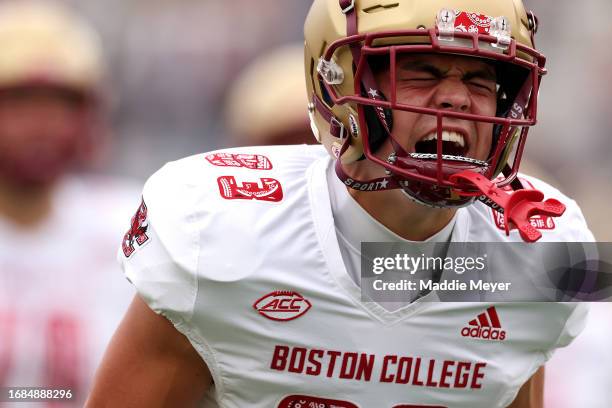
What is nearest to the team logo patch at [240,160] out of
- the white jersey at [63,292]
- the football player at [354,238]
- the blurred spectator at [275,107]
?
the football player at [354,238]

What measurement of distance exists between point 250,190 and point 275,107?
259cm

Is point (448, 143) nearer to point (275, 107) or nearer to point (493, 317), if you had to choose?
point (493, 317)

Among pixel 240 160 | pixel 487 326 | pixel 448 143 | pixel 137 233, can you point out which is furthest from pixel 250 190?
pixel 487 326

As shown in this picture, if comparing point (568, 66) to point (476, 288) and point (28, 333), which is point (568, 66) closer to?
point (28, 333)

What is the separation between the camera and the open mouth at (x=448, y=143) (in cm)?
261

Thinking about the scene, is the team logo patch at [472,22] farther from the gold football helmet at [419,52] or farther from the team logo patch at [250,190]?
the team logo patch at [250,190]

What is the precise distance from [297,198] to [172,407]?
458 millimetres

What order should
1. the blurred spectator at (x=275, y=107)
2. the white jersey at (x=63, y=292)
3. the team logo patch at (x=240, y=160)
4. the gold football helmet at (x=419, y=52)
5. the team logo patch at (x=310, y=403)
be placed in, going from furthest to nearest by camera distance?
1. the blurred spectator at (x=275, y=107)
2. the white jersey at (x=63, y=292)
3. the team logo patch at (x=240, y=160)
4. the team logo patch at (x=310, y=403)
5. the gold football helmet at (x=419, y=52)

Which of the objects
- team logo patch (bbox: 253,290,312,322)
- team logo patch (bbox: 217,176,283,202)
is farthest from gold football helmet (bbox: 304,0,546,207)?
team logo patch (bbox: 253,290,312,322)

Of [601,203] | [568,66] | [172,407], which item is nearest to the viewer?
[172,407]

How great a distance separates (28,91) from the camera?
488cm

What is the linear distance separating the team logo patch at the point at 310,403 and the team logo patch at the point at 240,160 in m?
0.46

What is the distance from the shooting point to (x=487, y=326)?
2.79 m

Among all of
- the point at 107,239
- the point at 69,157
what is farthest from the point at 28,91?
the point at 107,239
